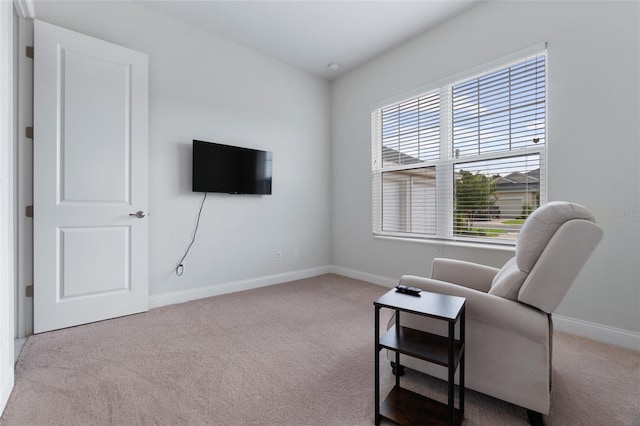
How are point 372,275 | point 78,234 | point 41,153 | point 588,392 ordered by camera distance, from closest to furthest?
point 588,392, point 41,153, point 78,234, point 372,275

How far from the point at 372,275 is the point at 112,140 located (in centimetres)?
320

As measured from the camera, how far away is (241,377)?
5.62 ft

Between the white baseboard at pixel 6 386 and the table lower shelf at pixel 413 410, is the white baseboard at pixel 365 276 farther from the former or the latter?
the white baseboard at pixel 6 386

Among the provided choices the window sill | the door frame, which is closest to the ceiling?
the door frame

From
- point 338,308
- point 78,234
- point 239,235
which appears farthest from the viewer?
point 239,235

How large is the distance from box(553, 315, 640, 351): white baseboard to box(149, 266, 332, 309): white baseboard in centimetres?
276

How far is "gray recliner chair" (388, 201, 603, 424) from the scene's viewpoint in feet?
4.20

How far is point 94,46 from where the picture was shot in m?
2.49

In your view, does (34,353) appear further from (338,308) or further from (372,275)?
(372,275)

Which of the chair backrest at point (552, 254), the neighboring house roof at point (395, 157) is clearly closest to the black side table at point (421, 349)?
the chair backrest at point (552, 254)

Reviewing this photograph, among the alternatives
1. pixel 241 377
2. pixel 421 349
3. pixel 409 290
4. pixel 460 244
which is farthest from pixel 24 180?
pixel 460 244

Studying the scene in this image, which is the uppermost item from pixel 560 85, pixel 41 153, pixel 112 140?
pixel 560 85

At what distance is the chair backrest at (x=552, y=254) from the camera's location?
4.22ft

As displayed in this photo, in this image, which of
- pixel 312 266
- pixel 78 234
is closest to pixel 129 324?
pixel 78 234
